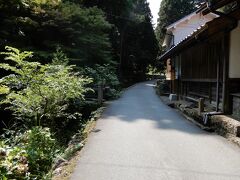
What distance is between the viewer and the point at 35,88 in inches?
323

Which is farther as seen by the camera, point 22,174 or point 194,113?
point 194,113

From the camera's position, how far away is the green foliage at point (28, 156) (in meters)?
5.28

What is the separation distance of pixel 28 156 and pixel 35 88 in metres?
2.42

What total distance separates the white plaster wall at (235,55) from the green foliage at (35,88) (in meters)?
4.78

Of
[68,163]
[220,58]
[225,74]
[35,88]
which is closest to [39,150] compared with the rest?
[68,163]

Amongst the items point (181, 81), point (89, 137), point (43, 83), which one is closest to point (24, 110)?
point (43, 83)

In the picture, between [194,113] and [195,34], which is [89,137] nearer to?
[194,113]

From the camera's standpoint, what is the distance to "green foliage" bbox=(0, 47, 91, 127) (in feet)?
26.1

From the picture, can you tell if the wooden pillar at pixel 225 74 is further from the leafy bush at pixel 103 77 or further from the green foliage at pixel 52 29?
the leafy bush at pixel 103 77

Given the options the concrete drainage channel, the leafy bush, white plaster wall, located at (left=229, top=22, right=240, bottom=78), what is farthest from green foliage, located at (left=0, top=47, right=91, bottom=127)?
the leafy bush

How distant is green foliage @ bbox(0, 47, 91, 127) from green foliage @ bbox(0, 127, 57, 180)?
999mm

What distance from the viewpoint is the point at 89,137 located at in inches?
356

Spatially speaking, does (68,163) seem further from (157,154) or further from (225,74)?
(225,74)

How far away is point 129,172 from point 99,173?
21.0 inches
